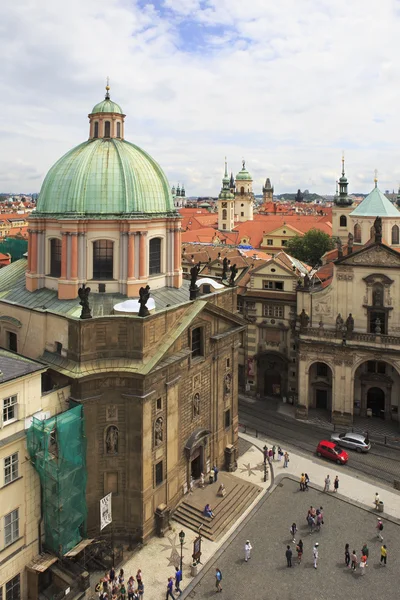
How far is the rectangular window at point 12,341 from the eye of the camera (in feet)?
121

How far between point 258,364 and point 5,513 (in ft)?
118

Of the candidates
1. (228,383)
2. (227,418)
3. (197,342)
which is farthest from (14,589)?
(228,383)

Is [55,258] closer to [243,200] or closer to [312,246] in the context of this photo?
[312,246]

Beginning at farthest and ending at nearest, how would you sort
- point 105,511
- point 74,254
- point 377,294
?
point 377,294 < point 74,254 < point 105,511

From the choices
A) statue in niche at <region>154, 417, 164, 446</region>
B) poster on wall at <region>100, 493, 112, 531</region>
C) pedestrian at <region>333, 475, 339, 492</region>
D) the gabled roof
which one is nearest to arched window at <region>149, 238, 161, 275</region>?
statue in niche at <region>154, 417, 164, 446</region>

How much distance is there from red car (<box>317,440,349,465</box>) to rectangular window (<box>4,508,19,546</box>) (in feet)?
89.9

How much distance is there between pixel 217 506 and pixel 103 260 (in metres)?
20.0

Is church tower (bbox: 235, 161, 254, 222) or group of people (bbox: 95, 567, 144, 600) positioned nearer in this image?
group of people (bbox: 95, 567, 144, 600)

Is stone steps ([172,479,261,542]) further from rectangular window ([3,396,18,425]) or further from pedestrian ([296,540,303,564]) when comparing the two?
rectangular window ([3,396,18,425])

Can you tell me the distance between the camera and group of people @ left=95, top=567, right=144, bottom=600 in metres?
28.8

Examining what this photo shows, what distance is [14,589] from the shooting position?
29297 millimetres

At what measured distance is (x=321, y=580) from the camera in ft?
102

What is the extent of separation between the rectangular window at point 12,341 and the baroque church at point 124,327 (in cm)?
7

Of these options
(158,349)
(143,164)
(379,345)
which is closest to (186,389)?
(158,349)
